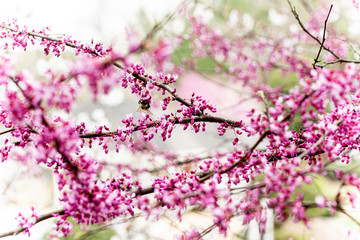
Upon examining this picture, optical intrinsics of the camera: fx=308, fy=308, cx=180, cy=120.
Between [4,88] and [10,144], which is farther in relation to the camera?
[10,144]

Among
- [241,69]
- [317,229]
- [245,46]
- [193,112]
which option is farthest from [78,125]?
[245,46]

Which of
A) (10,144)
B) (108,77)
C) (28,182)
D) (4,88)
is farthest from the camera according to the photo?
(28,182)

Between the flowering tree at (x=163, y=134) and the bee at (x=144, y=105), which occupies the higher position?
the bee at (x=144, y=105)

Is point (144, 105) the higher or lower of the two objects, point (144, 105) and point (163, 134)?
the higher

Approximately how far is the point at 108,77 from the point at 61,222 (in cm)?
79

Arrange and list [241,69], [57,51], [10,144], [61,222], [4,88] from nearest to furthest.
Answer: [4,88] < [61,222] < [10,144] < [57,51] < [241,69]

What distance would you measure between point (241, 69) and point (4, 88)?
15.6 feet

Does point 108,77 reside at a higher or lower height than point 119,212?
higher

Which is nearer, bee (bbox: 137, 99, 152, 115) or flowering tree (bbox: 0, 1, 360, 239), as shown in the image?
flowering tree (bbox: 0, 1, 360, 239)

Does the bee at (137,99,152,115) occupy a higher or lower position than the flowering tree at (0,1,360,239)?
higher

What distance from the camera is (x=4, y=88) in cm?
91

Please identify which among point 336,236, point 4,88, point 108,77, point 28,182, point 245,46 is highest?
point 245,46

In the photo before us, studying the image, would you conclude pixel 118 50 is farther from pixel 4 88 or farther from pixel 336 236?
pixel 336 236

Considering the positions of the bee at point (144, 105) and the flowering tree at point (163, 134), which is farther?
the bee at point (144, 105)
